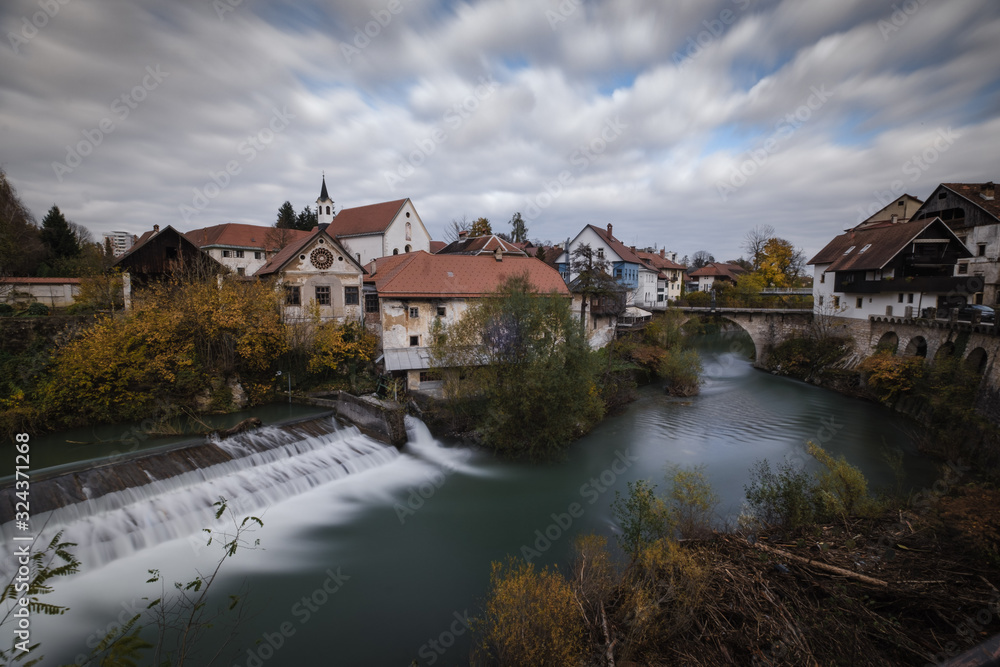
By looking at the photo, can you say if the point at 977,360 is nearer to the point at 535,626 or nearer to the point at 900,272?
the point at 900,272

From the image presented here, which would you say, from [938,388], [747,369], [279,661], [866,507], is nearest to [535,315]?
[866,507]

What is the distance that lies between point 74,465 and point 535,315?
12.6 meters

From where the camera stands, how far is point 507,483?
46.0 feet

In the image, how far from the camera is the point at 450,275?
904 inches

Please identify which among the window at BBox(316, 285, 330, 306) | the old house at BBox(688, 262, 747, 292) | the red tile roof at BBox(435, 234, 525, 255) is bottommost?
the window at BBox(316, 285, 330, 306)

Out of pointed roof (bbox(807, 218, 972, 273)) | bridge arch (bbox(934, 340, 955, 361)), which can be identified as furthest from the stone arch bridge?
bridge arch (bbox(934, 340, 955, 361))

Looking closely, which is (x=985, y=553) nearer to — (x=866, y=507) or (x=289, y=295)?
(x=866, y=507)

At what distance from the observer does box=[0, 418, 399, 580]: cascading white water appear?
9023 millimetres

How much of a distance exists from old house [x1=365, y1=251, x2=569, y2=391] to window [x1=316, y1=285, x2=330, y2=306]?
7.16ft

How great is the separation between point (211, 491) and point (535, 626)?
8.80 metres

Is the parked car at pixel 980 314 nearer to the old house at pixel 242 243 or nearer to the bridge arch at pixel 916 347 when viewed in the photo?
the bridge arch at pixel 916 347

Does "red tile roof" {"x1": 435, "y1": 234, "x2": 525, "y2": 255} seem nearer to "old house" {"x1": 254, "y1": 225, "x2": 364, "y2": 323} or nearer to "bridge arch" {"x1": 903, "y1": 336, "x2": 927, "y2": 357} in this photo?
"old house" {"x1": 254, "y1": 225, "x2": 364, "y2": 323}

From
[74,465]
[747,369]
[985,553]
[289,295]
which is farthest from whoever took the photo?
[747,369]

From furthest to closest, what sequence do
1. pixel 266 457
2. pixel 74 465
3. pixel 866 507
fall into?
pixel 266 457 → pixel 74 465 → pixel 866 507
